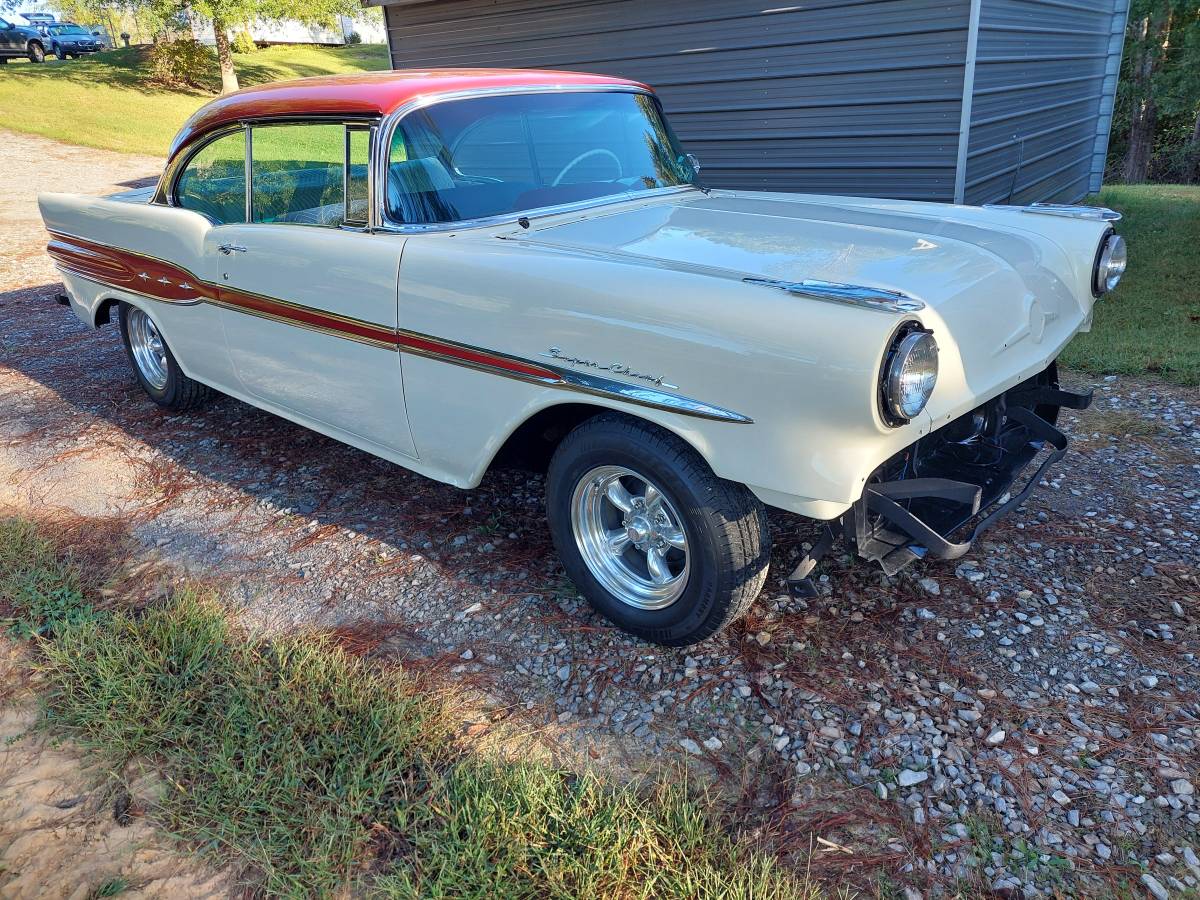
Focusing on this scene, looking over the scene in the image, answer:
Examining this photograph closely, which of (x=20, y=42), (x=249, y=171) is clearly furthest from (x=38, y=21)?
(x=249, y=171)

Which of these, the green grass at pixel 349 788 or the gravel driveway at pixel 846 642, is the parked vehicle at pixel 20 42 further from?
the green grass at pixel 349 788

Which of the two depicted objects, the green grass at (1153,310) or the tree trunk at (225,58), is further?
the tree trunk at (225,58)

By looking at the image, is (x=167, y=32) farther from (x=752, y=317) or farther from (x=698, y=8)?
(x=752, y=317)

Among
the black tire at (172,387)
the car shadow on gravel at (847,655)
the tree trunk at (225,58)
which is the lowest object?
the car shadow on gravel at (847,655)

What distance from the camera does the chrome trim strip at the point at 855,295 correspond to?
2.27 meters

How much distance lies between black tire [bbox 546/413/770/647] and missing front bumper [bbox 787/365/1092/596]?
19 centimetres

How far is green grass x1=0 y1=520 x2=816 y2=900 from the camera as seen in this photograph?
2.09m

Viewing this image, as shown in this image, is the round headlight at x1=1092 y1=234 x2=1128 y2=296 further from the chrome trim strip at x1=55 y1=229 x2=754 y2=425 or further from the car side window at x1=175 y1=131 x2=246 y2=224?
the car side window at x1=175 y1=131 x2=246 y2=224

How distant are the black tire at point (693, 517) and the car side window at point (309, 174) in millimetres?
1378

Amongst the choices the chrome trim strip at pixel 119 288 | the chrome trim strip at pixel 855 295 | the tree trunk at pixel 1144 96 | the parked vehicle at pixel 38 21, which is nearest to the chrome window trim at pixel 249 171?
the chrome trim strip at pixel 119 288

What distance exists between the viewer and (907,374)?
2.24 metres

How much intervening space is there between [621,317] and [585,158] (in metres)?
1.40

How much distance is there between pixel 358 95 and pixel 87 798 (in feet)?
8.46

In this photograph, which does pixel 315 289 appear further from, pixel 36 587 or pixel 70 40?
pixel 70 40
